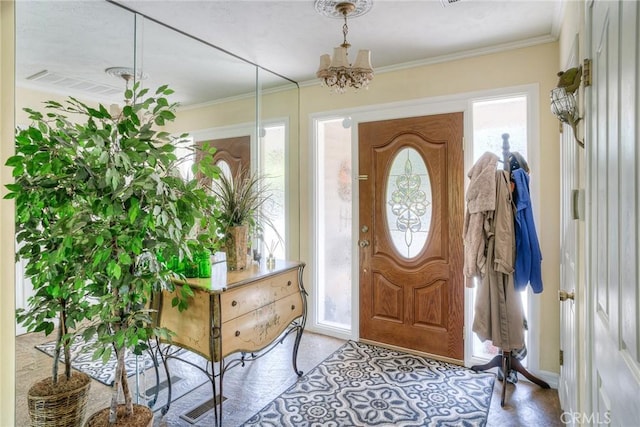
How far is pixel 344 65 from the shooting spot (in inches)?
84.7

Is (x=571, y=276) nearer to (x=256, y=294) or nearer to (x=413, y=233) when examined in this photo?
(x=413, y=233)

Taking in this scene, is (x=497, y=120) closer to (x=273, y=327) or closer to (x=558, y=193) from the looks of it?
(x=558, y=193)

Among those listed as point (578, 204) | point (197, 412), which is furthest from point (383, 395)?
point (578, 204)

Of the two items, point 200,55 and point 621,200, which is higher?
point 200,55

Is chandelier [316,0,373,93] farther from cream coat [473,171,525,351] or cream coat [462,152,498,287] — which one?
cream coat [473,171,525,351]

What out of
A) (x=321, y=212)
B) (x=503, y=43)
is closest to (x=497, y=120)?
(x=503, y=43)

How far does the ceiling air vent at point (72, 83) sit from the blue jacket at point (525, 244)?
265cm

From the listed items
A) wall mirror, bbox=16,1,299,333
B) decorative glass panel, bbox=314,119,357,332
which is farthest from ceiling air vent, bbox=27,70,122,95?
decorative glass panel, bbox=314,119,357,332

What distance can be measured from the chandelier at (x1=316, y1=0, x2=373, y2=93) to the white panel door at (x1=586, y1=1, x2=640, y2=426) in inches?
46.5

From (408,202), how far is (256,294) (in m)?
1.61

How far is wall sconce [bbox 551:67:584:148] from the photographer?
151 centimetres

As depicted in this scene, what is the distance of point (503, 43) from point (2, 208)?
314cm

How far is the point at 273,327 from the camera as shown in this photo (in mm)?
2439

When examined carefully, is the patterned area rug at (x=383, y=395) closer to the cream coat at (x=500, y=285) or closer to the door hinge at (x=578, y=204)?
the cream coat at (x=500, y=285)
